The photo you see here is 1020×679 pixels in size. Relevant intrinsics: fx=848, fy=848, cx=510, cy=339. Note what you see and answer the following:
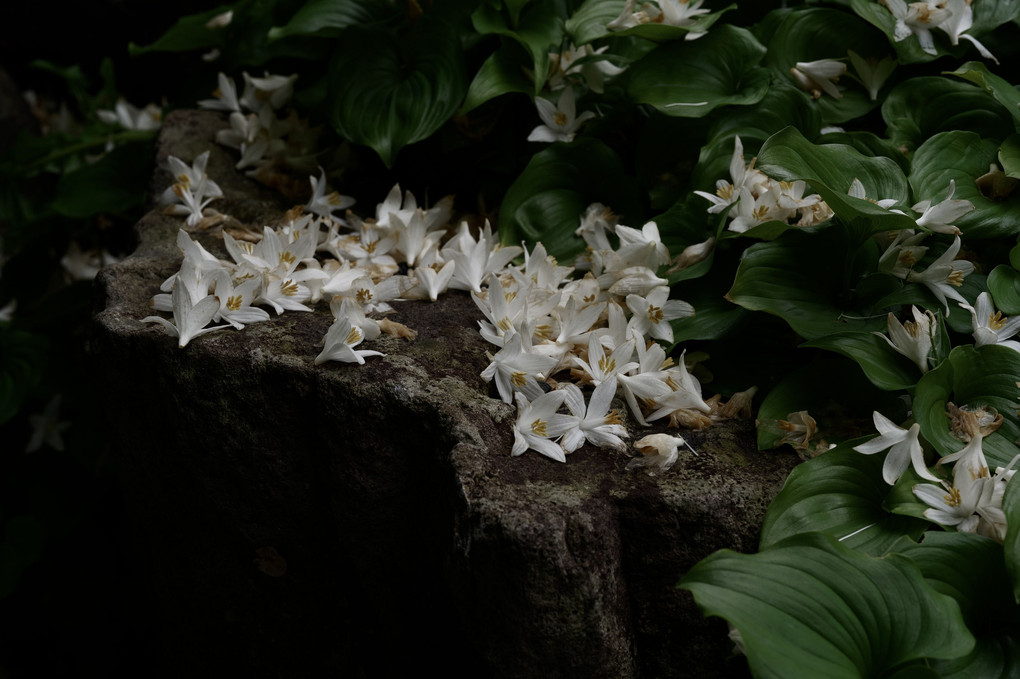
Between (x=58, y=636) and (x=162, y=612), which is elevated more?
(x=162, y=612)

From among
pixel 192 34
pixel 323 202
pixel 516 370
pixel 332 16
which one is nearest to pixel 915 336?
pixel 516 370

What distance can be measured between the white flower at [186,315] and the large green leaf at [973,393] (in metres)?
1.33

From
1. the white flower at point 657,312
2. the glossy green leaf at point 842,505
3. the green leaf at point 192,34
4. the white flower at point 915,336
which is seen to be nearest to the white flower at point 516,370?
the white flower at point 657,312

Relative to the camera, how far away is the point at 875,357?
5.03 ft

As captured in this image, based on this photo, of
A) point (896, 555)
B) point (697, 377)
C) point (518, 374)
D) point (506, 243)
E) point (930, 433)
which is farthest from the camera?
point (506, 243)

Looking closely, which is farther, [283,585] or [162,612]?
[162,612]

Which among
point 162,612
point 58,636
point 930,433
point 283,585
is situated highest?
point 930,433

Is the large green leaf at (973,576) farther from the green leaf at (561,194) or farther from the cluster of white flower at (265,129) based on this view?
the cluster of white flower at (265,129)

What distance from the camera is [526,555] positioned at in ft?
4.36

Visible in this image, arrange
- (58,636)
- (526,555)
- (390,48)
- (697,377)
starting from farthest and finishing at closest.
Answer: (58,636), (390,48), (697,377), (526,555)

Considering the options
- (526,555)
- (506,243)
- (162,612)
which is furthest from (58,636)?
(526,555)

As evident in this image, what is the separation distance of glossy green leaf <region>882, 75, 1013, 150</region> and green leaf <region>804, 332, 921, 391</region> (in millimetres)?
620

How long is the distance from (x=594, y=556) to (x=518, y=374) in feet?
1.29

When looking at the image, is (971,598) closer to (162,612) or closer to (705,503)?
(705,503)
